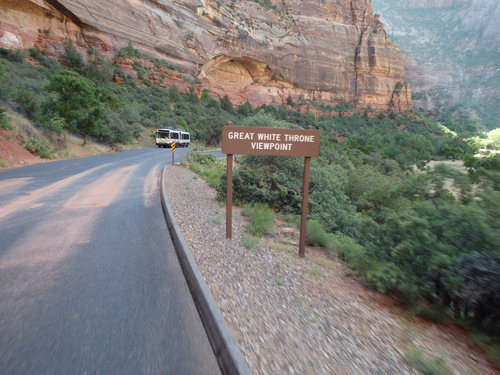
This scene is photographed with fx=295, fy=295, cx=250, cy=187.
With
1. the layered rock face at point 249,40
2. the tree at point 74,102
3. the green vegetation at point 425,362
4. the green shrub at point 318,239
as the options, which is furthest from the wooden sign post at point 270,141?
the layered rock face at point 249,40

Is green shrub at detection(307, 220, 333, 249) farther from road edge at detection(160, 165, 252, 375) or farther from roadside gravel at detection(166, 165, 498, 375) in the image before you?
road edge at detection(160, 165, 252, 375)

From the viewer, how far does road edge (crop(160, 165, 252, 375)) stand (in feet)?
7.87

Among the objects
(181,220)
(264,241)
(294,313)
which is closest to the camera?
(294,313)

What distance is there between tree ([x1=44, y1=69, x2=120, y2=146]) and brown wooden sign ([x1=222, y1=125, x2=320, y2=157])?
20509 mm

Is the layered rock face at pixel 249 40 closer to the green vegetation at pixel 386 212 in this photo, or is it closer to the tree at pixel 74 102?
the green vegetation at pixel 386 212

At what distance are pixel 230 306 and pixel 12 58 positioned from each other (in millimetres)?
47102

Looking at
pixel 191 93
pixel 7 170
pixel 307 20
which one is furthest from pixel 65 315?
pixel 307 20

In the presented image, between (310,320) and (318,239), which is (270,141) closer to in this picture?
(318,239)

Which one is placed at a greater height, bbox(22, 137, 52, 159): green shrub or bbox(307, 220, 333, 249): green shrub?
bbox(22, 137, 52, 159): green shrub

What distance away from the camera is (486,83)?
416ft

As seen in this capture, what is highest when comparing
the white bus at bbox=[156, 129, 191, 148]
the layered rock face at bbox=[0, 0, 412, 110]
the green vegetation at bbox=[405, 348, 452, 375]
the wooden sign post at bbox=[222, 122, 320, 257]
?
the layered rock face at bbox=[0, 0, 412, 110]

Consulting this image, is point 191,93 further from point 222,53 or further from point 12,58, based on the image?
point 12,58

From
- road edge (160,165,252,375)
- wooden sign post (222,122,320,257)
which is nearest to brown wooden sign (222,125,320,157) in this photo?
wooden sign post (222,122,320,257)

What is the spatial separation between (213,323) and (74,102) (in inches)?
926
